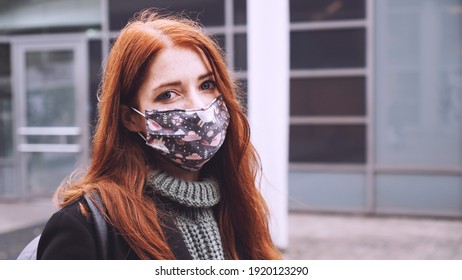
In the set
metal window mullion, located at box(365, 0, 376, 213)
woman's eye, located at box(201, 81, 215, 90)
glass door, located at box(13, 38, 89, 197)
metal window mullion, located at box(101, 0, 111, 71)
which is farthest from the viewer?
glass door, located at box(13, 38, 89, 197)

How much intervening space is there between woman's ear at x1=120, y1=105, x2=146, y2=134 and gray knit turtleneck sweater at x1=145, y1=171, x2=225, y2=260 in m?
0.13

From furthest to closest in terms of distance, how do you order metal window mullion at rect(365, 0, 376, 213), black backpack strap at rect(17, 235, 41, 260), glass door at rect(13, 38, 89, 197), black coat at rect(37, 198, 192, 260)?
glass door at rect(13, 38, 89, 197), metal window mullion at rect(365, 0, 376, 213), black backpack strap at rect(17, 235, 41, 260), black coat at rect(37, 198, 192, 260)

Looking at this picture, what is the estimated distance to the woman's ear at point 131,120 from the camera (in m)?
1.77

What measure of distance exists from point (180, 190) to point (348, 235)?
6.11 meters

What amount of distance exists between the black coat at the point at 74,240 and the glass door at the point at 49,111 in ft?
25.4

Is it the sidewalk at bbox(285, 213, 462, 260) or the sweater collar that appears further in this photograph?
the sidewalk at bbox(285, 213, 462, 260)

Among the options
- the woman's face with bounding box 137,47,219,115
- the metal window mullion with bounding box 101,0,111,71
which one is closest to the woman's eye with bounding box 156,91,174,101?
the woman's face with bounding box 137,47,219,115

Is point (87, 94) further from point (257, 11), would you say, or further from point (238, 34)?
point (257, 11)

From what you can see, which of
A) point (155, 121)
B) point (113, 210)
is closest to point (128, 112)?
point (155, 121)

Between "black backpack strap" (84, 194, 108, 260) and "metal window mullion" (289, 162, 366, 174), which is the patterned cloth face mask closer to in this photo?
"black backpack strap" (84, 194, 108, 260)

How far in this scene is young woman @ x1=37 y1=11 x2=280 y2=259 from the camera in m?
1.59

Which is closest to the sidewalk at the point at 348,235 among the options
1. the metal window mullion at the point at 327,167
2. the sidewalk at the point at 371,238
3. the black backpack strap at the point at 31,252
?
the sidewalk at the point at 371,238

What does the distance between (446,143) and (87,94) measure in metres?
4.68
